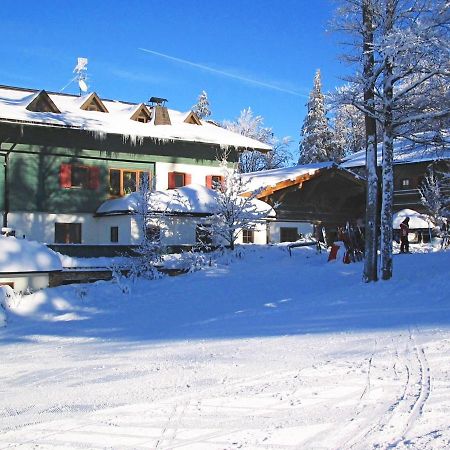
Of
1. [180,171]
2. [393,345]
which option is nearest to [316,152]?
[180,171]

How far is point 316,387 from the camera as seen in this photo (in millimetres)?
6473

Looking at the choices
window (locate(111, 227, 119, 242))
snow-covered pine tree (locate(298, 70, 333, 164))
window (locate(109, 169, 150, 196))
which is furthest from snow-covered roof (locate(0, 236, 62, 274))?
snow-covered pine tree (locate(298, 70, 333, 164))

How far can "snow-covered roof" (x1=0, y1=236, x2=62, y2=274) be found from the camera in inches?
692

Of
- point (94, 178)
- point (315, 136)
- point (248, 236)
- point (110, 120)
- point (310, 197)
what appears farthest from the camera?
point (315, 136)

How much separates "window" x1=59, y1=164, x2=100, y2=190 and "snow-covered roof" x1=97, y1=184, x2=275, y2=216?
114cm

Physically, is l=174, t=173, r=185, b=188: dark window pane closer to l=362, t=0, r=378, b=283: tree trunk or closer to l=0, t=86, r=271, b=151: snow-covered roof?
l=0, t=86, r=271, b=151: snow-covered roof

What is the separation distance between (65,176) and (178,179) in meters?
5.99

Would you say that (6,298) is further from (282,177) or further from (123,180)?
(282,177)

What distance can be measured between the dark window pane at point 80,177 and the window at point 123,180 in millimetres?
1213

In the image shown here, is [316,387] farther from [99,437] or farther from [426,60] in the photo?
[426,60]

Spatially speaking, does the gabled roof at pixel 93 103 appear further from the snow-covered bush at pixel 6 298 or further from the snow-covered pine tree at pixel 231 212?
the snow-covered bush at pixel 6 298

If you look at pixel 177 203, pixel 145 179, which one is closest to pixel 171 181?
pixel 177 203

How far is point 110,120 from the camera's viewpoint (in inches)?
1174

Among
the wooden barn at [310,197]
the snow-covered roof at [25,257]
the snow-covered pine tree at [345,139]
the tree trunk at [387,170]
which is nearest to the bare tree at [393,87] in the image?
the tree trunk at [387,170]
